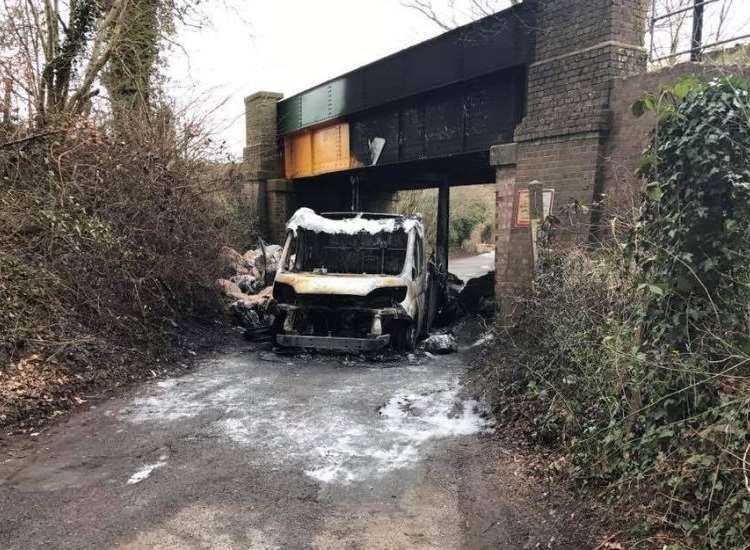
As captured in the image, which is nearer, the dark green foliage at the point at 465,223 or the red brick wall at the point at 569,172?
the red brick wall at the point at 569,172

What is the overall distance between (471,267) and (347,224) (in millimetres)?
18805

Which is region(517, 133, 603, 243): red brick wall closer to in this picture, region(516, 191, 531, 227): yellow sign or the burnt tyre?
region(516, 191, 531, 227): yellow sign

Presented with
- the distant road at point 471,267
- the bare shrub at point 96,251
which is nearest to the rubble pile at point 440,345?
the bare shrub at point 96,251

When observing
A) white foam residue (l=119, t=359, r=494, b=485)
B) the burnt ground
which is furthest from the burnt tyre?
the burnt ground

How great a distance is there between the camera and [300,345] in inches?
323

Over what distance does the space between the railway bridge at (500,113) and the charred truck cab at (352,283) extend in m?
1.68

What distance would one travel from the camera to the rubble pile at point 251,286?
1050cm

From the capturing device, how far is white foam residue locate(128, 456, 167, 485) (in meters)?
4.09

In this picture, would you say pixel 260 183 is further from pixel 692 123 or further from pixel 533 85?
pixel 692 123

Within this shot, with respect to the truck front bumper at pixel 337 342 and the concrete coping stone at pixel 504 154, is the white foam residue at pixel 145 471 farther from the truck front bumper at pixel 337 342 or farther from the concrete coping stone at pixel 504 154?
the concrete coping stone at pixel 504 154

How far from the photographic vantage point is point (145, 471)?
4250mm

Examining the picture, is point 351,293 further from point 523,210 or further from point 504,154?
point 504,154

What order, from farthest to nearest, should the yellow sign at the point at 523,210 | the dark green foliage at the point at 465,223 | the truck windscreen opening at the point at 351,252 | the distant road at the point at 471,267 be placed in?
the dark green foliage at the point at 465,223, the distant road at the point at 471,267, the truck windscreen opening at the point at 351,252, the yellow sign at the point at 523,210

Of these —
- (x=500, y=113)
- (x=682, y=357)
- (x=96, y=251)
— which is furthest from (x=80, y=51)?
(x=682, y=357)
